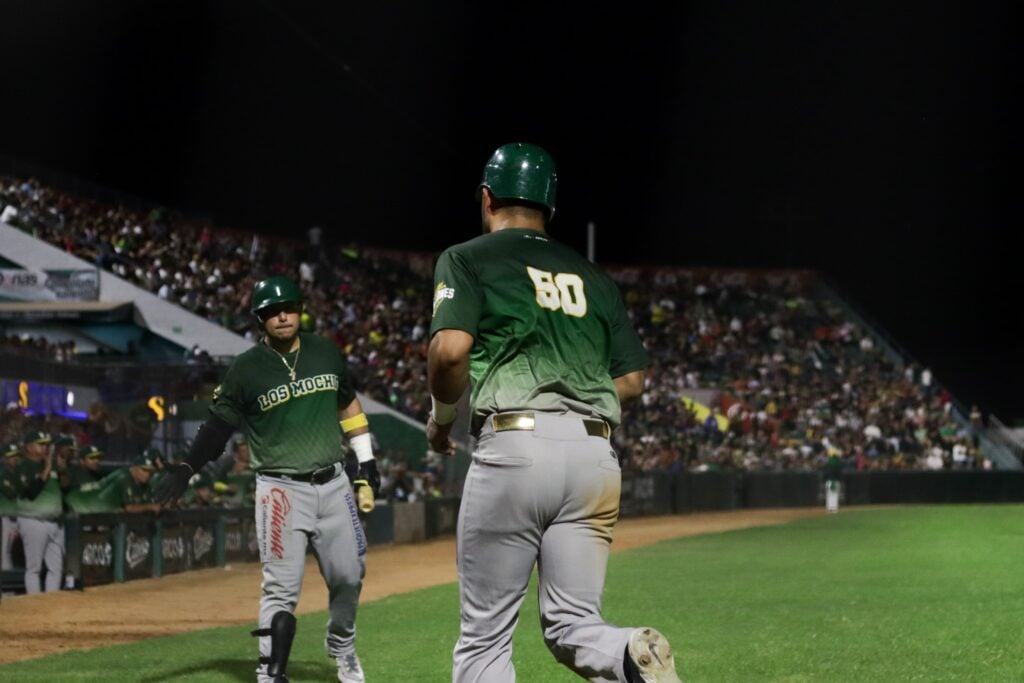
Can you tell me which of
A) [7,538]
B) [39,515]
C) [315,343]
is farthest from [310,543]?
[7,538]

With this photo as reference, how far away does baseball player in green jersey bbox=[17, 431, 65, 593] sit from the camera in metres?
15.2

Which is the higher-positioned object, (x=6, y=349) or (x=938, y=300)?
(x=938, y=300)

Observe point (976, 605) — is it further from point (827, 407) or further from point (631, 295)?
point (631, 295)

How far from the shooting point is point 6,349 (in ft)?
74.0

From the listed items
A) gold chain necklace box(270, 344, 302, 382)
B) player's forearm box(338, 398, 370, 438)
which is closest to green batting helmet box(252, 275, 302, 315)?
gold chain necklace box(270, 344, 302, 382)

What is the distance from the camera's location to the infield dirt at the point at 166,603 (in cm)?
1199

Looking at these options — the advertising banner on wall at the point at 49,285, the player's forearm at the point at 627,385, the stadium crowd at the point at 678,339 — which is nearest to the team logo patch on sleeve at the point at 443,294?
the player's forearm at the point at 627,385

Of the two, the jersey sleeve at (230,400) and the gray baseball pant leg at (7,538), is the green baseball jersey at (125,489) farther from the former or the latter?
the jersey sleeve at (230,400)

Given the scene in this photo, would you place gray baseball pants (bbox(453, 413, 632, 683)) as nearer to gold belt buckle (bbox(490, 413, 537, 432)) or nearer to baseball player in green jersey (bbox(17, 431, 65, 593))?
gold belt buckle (bbox(490, 413, 537, 432))

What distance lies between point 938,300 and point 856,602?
4879 centimetres

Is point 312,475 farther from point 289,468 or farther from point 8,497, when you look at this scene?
point 8,497

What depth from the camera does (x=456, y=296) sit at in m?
4.45

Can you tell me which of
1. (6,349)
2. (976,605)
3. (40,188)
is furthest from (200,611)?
Answer: (40,188)

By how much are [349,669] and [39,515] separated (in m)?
8.62
